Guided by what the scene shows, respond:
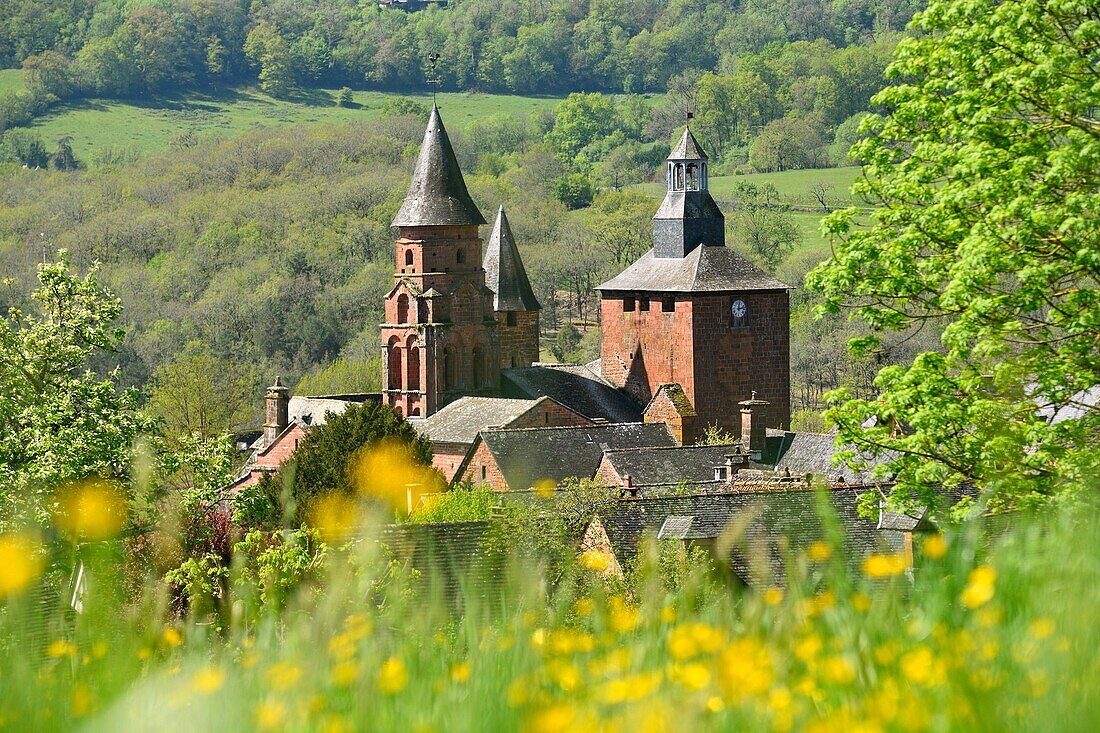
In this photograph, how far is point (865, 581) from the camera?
6160mm

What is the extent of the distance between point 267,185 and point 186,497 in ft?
334

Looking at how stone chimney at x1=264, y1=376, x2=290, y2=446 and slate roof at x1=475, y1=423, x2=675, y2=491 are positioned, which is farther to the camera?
stone chimney at x1=264, y1=376, x2=290, y2=446

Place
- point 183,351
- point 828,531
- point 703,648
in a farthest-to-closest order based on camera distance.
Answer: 1. point 183,351
2. point 828,531
3. point 703,648

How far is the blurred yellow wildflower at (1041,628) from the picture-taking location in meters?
4.40

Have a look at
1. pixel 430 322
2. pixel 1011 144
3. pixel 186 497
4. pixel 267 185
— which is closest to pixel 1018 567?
pixel 1011 144

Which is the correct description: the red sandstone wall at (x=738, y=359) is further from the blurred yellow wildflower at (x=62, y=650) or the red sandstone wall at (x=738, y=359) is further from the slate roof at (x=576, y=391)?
the blurred yellow wildflower at (x=62, y=650)

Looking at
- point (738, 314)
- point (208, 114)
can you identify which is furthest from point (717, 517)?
point (208, 114)

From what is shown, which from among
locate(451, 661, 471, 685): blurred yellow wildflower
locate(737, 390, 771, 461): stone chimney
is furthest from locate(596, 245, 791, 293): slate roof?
locate(451, 661, 471, 685): blurred yellow wildflower

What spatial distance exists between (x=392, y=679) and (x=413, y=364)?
5149 centimetres

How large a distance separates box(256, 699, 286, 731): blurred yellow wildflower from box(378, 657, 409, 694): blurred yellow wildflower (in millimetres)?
264

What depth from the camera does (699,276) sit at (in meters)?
56.2

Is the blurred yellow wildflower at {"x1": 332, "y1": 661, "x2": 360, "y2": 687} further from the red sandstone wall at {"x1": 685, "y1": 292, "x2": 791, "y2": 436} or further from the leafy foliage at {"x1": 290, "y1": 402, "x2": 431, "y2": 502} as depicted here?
the red sandstone wall at {"x1": 685, "y1": 292, "x2": 791, "y2": 436}

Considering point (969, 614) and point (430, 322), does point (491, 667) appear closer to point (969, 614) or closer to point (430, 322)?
point (969, 614)

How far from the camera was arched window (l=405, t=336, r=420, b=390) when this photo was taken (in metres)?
55.8
